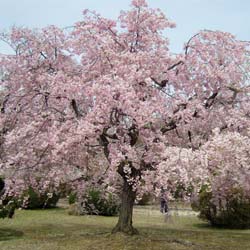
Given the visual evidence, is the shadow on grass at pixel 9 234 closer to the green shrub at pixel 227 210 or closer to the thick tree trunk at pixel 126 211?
the thick tree trunk at pixel 126 211

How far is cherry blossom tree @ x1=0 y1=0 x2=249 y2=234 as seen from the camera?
9.62 metres

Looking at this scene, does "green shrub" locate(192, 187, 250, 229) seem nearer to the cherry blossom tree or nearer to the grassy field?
the grassy field

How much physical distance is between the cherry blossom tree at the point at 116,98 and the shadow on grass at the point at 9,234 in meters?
1.60

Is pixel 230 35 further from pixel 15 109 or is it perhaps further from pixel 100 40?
pixel 15 109

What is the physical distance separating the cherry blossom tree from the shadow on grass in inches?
62.9

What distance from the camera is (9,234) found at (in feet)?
40.1

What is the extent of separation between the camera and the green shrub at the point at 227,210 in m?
15.2

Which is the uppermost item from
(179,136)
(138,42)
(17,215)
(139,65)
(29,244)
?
(138,42)

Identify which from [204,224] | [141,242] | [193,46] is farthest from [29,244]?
[204,224]

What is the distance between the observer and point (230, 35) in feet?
36.8

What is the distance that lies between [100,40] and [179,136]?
3524 mm

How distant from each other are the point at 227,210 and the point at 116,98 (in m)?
8.10

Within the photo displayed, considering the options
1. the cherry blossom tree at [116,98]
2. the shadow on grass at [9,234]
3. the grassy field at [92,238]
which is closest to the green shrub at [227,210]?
the grassy field at [92,238]

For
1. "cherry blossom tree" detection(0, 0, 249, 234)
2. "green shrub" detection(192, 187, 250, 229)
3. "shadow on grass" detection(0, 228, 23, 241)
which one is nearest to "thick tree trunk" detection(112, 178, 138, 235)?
"cherry blossom tree" detection(0, 0, 249, 234)
